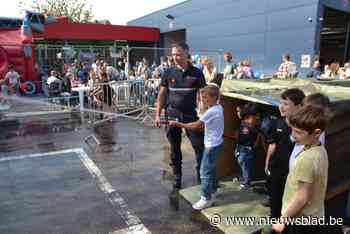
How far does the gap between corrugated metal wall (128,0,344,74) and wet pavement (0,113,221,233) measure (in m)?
8.96

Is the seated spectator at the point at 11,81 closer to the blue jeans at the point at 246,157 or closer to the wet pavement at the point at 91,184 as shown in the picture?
the wet pavement at the point at 91,184

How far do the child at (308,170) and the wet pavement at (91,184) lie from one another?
149cm

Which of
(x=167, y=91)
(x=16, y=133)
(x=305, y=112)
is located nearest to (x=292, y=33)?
(x=167, y=91)

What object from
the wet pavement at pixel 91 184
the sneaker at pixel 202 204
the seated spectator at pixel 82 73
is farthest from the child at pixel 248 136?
the seated spectator at pixel 82 73

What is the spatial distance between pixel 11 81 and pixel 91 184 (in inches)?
423

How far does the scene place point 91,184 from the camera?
4473 mm

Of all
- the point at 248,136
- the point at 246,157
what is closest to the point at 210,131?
the point at 248,136

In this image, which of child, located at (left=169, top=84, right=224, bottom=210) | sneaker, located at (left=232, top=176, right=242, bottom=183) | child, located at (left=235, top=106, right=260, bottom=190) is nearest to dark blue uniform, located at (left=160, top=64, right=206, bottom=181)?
child, located at (left=169, top=84, right=224, bottom=210)

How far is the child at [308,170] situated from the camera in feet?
6.09

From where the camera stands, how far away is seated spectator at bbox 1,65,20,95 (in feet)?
41.4

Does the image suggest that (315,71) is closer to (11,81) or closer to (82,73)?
(82,73)

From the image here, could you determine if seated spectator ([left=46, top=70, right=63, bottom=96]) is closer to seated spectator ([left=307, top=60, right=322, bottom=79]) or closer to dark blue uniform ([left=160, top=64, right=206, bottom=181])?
dark blue uniform ([left=160, top=64, right=206, bottom=181])

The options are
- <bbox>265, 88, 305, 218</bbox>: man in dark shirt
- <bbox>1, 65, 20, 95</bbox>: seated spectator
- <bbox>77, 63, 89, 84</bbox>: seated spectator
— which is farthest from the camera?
<bbox>77, 63, 89, 84</bbox>: seated spectator

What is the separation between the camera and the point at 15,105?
1213 centimetres
